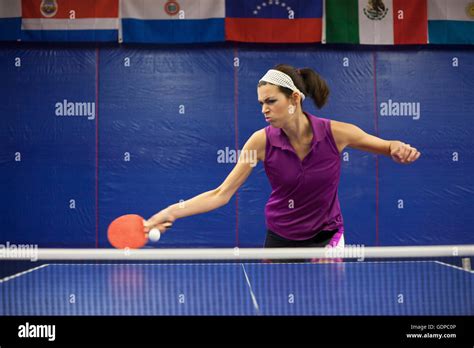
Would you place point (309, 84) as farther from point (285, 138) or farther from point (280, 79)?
point (285, 138)

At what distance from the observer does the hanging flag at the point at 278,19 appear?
7.96m

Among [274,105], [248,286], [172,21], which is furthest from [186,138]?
[274,105]

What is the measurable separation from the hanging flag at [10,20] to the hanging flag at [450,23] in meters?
6.36

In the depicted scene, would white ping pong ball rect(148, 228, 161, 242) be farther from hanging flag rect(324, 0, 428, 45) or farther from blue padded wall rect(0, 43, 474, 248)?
hanging flag rect(324, 0, 428, 45)

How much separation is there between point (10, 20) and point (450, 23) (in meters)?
6.80

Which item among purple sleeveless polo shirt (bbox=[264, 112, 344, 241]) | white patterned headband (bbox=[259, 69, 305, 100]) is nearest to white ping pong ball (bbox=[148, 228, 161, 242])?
purple sleeveless polo shirt (bbox=[264, 112, 344, 241])

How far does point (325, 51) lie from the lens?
8141mm

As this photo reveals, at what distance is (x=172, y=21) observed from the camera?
26.1ft

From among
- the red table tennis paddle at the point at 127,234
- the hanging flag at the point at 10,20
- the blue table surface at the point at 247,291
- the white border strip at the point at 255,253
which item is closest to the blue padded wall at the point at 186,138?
the hanging flag at the point at 10,20

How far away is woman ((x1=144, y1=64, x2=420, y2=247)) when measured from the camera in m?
2.90

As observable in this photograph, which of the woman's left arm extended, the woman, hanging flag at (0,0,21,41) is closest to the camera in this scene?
the woman's left arm extended
